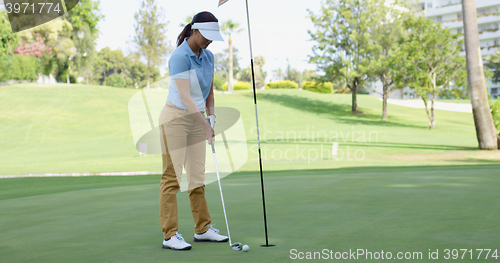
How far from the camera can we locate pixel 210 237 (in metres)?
4.08

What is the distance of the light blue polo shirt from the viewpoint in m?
3.82

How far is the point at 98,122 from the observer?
37.2 m

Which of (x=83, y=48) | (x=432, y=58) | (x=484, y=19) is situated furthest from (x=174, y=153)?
(x=484, y=19)

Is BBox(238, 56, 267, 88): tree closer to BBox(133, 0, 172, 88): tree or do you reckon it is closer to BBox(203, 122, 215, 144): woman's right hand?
BBox(133, 0, 172, 88): tree

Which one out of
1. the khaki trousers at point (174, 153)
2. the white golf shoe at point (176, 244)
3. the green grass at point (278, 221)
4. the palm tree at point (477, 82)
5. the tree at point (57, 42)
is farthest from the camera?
the tree at point (57, 42)

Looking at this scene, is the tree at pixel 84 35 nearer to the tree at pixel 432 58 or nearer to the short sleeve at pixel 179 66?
the tree at pixel 432 58

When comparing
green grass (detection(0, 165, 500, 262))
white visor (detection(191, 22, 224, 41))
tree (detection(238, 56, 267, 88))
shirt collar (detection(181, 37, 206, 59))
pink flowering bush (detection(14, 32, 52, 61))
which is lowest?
green grass (detection(0, 165, 500, 262))

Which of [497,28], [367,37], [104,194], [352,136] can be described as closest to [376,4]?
[367,37]

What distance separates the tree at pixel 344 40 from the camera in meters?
43.2

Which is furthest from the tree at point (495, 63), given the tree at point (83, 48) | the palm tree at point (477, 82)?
the tree at point (83, 48)

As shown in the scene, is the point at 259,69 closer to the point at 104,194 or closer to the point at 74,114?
the point at 74,114

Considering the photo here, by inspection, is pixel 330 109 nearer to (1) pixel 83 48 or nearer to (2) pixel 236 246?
(1) pixel 83 48

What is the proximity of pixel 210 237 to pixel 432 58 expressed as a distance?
3414cm

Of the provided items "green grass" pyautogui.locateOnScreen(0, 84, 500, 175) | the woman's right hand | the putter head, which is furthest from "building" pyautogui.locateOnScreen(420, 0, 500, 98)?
the putter head
